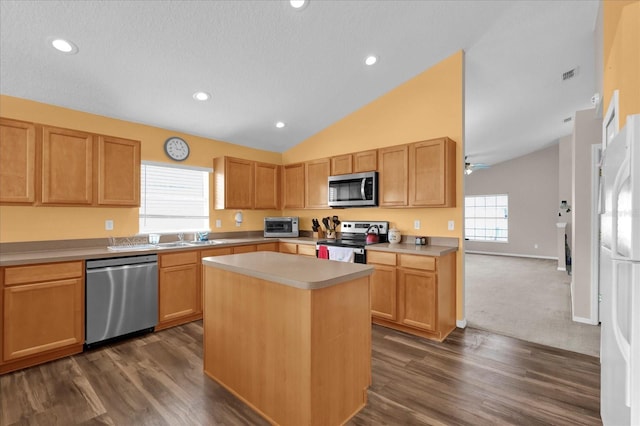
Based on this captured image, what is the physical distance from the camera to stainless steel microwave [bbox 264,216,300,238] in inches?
198

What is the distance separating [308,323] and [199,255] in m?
2.61

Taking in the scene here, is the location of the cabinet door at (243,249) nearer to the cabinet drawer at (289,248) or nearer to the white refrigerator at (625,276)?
the cabinet drawer at (289,248)

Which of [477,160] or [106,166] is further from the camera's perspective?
[477,160]

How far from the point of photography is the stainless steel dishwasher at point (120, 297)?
2.93 m

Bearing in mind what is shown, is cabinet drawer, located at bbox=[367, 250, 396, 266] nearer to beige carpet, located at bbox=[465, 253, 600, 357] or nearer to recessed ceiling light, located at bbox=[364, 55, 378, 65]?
beige carpet, located at bbox=[465, 253, 600, 357]

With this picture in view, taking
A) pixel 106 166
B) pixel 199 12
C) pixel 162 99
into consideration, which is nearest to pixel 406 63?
pixel 199 12

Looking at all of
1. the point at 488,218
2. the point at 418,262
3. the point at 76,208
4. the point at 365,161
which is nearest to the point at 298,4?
the point at 365,161

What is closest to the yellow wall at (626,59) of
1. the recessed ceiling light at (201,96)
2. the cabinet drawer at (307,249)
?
the cabinet drawer at (307,249)

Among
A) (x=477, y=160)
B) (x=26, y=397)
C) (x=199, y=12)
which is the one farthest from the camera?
(x=477, y=160)

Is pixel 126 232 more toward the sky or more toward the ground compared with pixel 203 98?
more toward the ground

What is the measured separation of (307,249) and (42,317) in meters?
2.97

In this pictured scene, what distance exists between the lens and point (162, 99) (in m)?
3.46

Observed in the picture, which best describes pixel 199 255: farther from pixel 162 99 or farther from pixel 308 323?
pixel 308 323

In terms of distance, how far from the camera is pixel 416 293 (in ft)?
10.7
